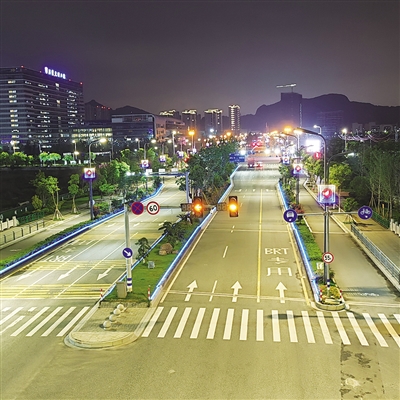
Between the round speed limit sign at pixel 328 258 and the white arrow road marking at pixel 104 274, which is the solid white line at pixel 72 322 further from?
the round speed limit sign at pixel 328 258

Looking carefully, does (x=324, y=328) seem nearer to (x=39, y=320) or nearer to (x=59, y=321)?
(x=59, y=321)

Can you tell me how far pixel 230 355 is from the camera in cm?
1867

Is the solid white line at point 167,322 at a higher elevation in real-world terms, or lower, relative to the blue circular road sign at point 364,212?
lower

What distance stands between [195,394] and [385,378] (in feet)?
22.5

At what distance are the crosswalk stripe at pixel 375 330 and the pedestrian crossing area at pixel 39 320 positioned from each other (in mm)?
14270

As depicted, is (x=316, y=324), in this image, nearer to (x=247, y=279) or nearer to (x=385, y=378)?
(x=385, y=378)

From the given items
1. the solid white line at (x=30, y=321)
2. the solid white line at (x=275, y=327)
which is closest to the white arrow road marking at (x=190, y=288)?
the solid white line at (x=275, y=327)

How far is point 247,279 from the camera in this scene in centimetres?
3014

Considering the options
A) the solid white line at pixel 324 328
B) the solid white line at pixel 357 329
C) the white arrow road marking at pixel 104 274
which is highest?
the white arrow road marking at pixel 104 274

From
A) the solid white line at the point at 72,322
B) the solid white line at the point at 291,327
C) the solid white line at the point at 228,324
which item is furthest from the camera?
the solid white line at the point at 72,322

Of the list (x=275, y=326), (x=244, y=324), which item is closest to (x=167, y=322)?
(x=244, y=324)

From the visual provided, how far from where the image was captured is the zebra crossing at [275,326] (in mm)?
20453

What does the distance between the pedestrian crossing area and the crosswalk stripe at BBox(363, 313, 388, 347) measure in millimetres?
14270

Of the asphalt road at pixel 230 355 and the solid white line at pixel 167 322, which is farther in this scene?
the solid white line at pixel 167 322
